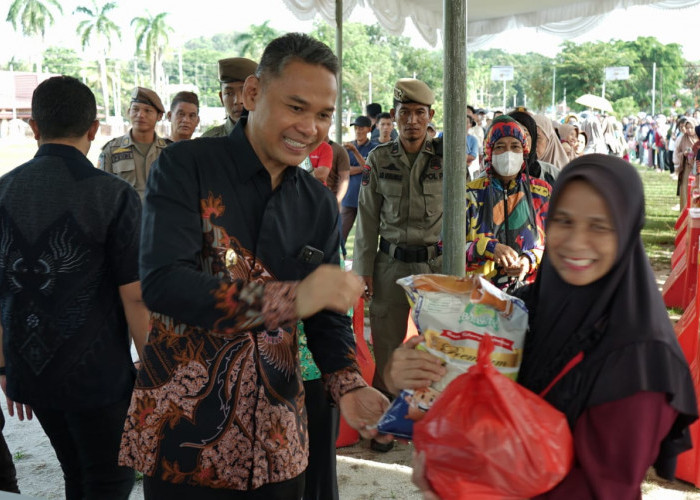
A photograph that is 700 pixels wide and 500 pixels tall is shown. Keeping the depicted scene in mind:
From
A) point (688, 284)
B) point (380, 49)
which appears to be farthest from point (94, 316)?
point (380, 49)

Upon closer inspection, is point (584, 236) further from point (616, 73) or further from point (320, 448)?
point (616, 73)

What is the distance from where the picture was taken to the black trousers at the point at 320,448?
317cm

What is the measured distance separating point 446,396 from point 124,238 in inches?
58.7

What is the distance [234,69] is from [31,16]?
64.5m

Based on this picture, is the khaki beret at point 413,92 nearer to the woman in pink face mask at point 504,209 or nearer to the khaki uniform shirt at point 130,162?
the woman in pink face mask at point 504,209

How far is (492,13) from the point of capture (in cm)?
900

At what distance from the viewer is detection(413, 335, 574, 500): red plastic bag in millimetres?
1335

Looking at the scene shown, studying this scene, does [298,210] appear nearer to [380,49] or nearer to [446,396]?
[446,396]

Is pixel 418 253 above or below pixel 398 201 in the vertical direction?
below

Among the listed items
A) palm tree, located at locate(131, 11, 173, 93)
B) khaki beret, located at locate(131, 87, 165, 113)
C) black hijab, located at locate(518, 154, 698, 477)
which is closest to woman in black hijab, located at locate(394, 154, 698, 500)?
black hijab, located at locate(518, 154, 698, 477)

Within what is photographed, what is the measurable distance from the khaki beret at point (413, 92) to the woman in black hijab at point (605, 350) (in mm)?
3101

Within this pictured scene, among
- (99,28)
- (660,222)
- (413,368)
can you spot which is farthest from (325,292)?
(99,28)

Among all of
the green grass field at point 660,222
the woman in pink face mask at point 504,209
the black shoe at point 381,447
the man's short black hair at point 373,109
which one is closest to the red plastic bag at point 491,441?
the woman in pink face mask at point 504,209

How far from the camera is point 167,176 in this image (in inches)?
66.4
